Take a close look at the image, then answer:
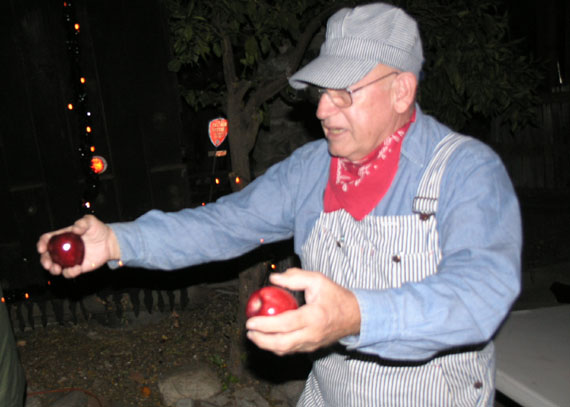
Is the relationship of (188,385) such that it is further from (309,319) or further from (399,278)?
(309,319)

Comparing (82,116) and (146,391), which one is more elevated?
(82,116)

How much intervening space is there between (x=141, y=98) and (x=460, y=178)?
4.55 m

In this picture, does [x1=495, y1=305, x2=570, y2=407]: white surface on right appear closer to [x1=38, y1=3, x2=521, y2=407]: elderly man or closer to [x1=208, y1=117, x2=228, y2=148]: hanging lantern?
[x1=38, y1=3, x2=521, y2=407]: elderly man

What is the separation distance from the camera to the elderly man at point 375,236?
1.21m

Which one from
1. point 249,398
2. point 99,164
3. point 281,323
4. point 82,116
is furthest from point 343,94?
point 99,164

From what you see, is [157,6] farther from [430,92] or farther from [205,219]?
[205,219]

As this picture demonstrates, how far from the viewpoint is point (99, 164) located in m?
5.27

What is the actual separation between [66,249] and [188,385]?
3334 millimetres

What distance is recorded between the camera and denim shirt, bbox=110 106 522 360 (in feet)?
3.99

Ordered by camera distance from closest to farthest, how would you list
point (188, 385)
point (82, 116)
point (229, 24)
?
1. point (229, 24)
2. point (188, 385)
3. point (82, 116)

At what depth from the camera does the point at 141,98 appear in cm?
530

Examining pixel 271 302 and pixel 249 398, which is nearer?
pixel 271 302

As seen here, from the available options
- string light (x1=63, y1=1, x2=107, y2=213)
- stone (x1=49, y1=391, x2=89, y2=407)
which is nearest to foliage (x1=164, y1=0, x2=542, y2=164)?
string light (x1=63, y1=1, x2=107, y2=213)

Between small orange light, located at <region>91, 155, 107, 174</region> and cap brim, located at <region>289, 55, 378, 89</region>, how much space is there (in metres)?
4.05
